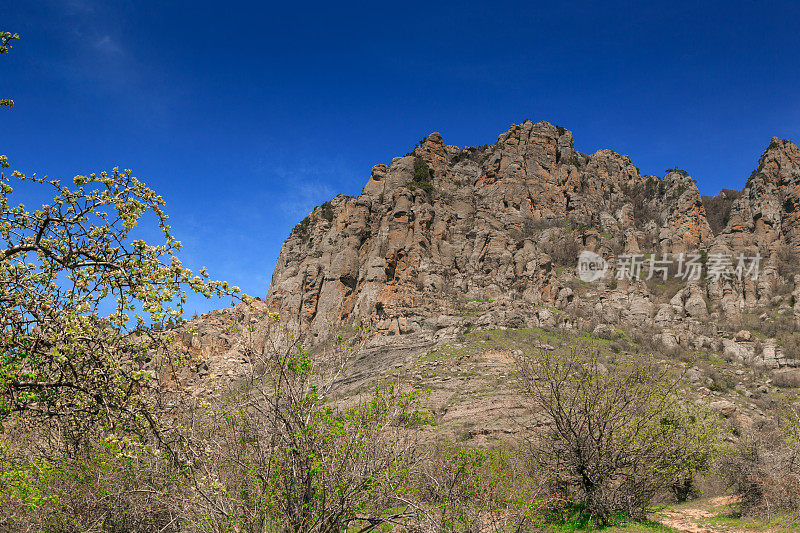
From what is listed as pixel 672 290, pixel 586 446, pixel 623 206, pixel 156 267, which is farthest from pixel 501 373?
pixel 623 206

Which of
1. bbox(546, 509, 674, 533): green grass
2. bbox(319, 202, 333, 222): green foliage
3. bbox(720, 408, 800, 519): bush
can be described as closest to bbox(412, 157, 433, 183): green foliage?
bbox(319, 202, 333, 222): green foliage

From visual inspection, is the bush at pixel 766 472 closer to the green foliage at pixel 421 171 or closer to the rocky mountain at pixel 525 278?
the rocky mountain at pixel 525 278

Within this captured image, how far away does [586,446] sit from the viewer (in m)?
15.0

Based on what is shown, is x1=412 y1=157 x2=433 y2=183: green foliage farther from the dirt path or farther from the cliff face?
the dirt path

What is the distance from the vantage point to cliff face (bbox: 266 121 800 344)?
58.7 m

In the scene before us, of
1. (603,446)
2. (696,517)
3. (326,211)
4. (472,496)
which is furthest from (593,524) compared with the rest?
(326,211)

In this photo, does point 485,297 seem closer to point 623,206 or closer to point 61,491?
point 61,491

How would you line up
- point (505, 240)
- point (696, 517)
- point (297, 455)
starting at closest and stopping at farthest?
point (297, 455) → point (696, 517) → point (505, 240)

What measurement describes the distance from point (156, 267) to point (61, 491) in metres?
7.28

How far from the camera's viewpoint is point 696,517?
2064 centimetres

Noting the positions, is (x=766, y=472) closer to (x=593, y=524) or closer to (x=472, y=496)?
(x=593, y=524)

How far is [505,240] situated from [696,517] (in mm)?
50998

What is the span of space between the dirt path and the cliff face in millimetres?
25225

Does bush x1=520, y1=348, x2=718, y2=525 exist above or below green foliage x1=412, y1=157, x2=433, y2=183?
below
